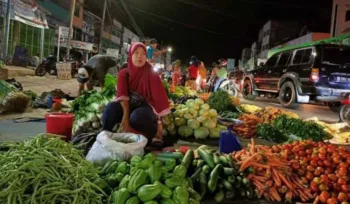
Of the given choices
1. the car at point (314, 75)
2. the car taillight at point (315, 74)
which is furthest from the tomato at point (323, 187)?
the car taillight at point (315, 74)

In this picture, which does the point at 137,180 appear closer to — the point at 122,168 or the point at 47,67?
the point at 122,168

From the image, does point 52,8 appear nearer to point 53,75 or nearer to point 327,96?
point 53,75

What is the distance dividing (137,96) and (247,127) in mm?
2829

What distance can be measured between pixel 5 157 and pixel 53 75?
20.3m

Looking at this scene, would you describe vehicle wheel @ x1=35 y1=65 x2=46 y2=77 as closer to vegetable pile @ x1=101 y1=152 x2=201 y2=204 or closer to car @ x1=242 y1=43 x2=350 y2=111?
car @ x1=242 y1=43 x2=350 y2=111

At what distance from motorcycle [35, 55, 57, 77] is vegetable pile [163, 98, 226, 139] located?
598 inches

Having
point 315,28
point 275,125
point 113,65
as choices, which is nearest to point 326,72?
point 275,125

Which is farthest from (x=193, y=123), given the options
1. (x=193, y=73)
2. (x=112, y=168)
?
(x=193, y=73)

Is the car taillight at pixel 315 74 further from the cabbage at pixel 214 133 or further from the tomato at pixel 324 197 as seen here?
the tomato at pixel 324 197

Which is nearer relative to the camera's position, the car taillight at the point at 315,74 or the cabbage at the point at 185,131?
the cabbage at the point at 185,131

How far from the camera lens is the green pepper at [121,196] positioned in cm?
269

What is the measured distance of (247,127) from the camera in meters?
6.98

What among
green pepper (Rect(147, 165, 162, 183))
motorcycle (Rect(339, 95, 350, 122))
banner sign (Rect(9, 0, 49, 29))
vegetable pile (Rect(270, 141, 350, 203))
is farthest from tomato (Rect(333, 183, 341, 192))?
banner sign (Rect(9, 0, 49, 29))

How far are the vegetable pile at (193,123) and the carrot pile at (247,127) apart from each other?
43 cm
